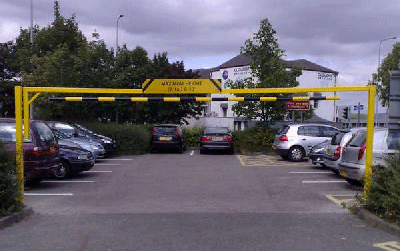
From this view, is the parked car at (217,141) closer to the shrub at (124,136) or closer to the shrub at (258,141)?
the shrub at (258,141)

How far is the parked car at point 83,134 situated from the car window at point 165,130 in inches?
98.9

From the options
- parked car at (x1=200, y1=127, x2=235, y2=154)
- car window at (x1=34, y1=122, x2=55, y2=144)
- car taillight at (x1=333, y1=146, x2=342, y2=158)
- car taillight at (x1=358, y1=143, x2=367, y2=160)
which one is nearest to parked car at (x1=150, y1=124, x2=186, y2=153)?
parked car at (x1=200, y1=127, x2=235, y2=154)

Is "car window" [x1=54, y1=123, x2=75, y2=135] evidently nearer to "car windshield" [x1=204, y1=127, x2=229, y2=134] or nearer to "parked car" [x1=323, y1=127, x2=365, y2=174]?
"car windshield" [x1=204, y1=127, x2=229, y2=134]

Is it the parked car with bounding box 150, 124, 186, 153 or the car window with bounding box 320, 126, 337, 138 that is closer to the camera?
the car window with bounding box 320, 126, 337, 138

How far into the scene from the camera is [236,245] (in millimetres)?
6387

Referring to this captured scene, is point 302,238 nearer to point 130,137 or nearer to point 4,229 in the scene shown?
point 4,229

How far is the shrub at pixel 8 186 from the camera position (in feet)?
25.7

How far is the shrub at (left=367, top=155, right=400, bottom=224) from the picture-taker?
734 cm

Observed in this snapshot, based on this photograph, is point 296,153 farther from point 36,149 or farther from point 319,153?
point 36,149

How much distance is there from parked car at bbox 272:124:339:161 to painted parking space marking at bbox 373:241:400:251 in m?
12.5

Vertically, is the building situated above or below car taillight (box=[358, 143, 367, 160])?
above

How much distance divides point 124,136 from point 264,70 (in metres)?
8.03

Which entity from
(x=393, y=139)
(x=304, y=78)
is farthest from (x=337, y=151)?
(x=304, y=78)

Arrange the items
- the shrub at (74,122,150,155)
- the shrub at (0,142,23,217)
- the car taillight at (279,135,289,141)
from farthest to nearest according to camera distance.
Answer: the shrub at (74,122,150,155) → the car taillight at (279,135,289,141) → the shrub at (0,142,23,217)
